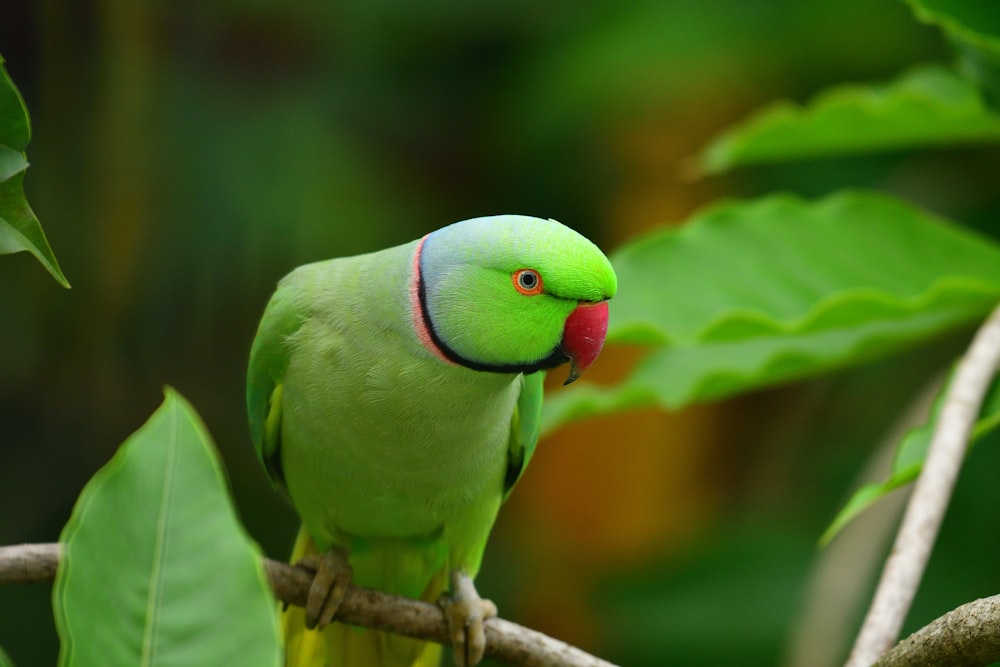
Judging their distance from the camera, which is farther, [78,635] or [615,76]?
[615,76]

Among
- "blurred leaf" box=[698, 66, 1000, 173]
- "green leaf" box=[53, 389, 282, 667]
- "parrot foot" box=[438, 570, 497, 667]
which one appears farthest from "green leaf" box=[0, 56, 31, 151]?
"blurred leaf" box=[698, 66, 1000, 173]

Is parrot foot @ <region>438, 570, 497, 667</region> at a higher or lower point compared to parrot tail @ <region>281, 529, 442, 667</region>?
higher

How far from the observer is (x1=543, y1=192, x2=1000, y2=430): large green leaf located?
70.9 inches

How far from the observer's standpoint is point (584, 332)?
134 cm

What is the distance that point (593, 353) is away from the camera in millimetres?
1351

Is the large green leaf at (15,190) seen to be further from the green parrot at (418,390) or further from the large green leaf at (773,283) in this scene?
the large green leaf at (773,283)

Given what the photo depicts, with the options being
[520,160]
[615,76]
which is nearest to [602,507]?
[520,160]

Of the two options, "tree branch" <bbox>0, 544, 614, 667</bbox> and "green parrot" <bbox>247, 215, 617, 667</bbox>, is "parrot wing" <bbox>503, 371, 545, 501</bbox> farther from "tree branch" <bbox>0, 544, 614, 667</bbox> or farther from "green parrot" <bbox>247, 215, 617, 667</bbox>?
"tree branch" <bbox>0, 544, 614, 667</bbox>

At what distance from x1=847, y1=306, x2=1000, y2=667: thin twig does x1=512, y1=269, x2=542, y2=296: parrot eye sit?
0.55 m

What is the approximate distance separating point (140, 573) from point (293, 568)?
2.90 ft

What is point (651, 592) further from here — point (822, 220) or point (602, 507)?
point (822, 220)

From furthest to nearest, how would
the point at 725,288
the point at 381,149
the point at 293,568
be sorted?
1. the point at 381,149
2. the point at 725,288
3. the point at 293,568

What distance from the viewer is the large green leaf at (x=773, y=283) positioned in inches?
70.9

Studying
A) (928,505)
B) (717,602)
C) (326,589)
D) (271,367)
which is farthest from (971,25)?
(717,602)
